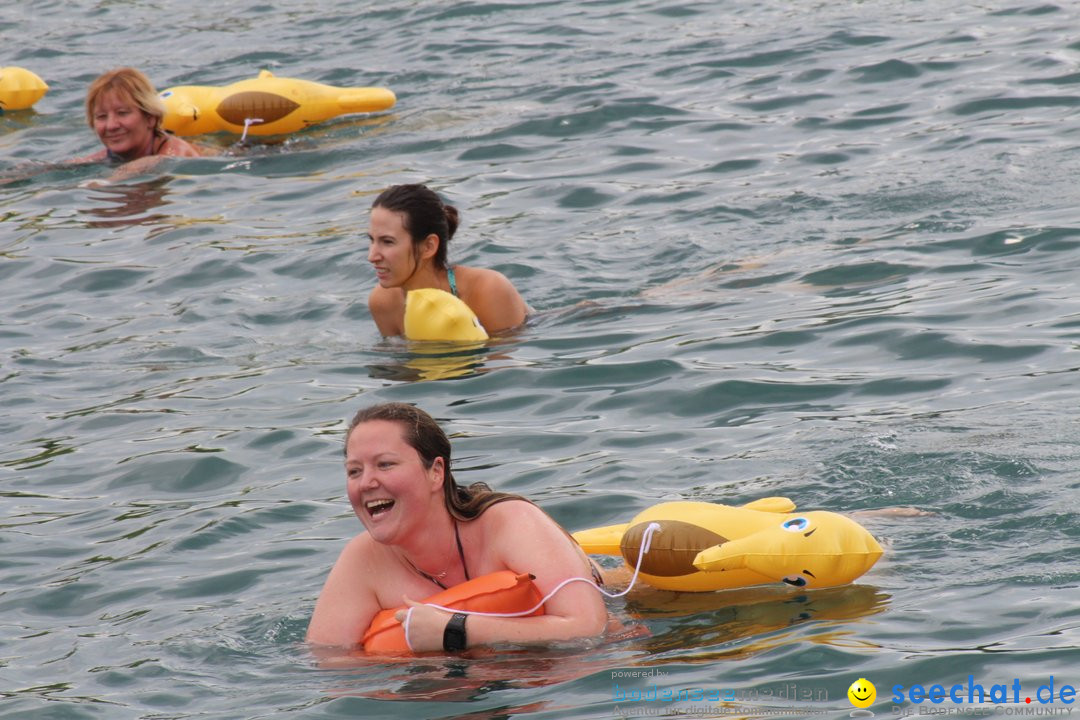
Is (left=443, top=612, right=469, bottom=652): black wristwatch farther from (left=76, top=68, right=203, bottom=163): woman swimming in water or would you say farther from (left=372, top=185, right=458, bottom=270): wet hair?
(left=76, top=68, right=203, bottom=163): woman swimming in water

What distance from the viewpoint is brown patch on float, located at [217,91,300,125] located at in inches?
535

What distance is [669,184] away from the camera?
38.8 feet

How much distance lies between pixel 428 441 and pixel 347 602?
687 millimetres

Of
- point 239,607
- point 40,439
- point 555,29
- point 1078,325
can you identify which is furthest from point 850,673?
point 555,29

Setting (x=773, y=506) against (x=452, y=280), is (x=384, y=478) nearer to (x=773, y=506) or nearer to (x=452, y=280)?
(x=773, y=506)

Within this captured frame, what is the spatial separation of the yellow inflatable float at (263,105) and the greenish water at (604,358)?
0.95 ft

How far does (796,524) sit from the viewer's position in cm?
552

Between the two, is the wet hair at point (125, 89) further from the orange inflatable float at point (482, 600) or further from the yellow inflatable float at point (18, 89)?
the orange inflatable float at point (482, 600)

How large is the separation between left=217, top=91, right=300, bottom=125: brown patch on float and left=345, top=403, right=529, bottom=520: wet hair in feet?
28.3

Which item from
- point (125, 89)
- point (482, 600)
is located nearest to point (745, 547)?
point (482, 600)

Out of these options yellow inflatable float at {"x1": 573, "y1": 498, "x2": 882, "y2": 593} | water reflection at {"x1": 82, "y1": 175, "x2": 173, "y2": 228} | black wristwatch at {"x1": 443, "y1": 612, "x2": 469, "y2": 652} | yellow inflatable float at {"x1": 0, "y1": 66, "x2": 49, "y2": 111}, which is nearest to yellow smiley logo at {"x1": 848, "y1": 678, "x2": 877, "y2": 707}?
yellow inflatable float at {"x1": 573, "y1": 498, "x2": 882, "y2": 593}

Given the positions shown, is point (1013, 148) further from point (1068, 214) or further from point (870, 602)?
point (870, 602)

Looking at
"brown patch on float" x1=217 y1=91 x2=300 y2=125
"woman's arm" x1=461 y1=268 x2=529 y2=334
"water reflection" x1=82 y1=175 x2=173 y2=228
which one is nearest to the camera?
"woman's arm" x1=461 y1=268 x2=529 y2=334

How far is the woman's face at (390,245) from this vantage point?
Answer: 8.84 m
